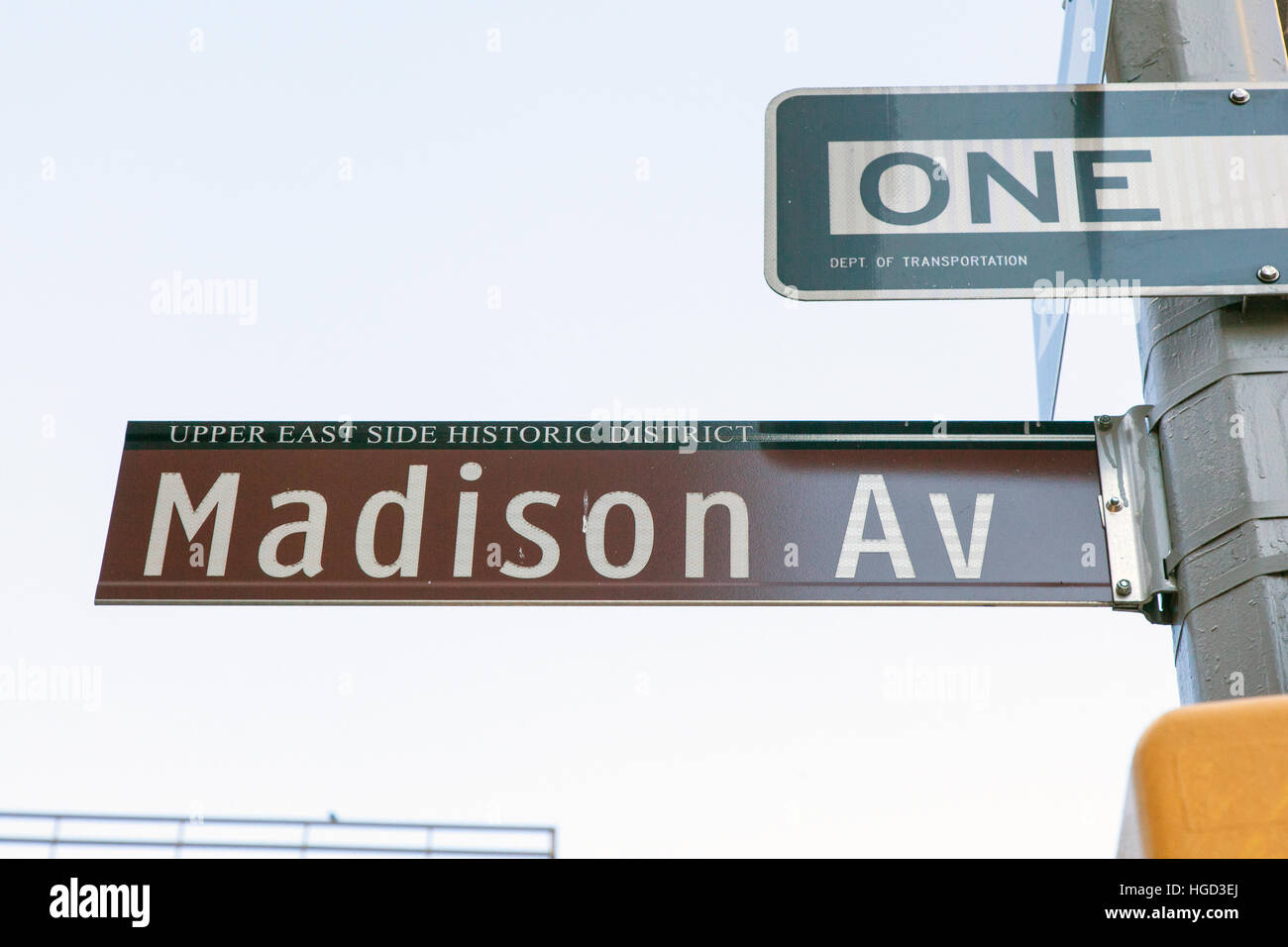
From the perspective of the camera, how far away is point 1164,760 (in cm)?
109

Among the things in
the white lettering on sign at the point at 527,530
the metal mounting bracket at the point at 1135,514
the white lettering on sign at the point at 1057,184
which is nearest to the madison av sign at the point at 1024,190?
the white lettering on sign at the point at 1057,184

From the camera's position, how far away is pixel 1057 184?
2277 mm

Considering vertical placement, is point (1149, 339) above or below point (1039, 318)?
below

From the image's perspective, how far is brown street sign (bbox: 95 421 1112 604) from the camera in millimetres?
2322

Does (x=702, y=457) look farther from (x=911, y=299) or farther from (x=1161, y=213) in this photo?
(x=1161, y=213)

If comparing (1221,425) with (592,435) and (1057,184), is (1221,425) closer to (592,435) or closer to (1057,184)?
(1057,184)

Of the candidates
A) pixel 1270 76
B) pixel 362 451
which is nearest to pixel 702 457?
pixel 362 451

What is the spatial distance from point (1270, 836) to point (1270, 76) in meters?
1.52

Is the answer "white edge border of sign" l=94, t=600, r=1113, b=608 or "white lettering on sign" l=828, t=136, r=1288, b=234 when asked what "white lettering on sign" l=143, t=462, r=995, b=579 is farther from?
"white lettering on sign" l=828, t=136, r=1288, b=234

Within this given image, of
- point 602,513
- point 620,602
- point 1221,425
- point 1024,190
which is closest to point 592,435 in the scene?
point 602,513

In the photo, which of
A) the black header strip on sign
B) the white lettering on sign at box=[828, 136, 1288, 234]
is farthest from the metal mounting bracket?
the white lettering on sign at box=[828, 136, 1288, 234]

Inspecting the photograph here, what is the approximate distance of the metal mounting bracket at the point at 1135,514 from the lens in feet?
6.64

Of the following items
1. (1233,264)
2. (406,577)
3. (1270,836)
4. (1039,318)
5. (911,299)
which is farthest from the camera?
(1039,318)

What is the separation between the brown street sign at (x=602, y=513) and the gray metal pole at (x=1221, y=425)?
0.89 feet
